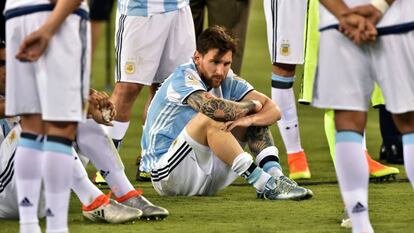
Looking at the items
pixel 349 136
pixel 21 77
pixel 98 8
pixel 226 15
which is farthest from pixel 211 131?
pixel 226 15

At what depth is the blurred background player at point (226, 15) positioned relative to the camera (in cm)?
874

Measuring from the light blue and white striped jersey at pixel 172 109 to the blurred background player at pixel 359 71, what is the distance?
179cm

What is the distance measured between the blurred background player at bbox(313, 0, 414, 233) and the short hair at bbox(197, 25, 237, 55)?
5.51 feet

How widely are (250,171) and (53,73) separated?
192 cm

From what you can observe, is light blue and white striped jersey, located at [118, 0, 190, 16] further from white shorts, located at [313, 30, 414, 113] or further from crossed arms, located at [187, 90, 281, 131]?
white shorts, located at [313, 30, 414, 113]

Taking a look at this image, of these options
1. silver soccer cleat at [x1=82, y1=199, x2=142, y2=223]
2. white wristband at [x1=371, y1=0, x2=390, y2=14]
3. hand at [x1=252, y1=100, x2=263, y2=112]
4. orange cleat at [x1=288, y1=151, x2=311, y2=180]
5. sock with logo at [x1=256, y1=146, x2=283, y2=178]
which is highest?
white wristband at [x1=371, y1=0, x2=390, y2=14]

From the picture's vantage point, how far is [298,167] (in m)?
7.80

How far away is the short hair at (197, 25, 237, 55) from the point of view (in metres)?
6.84

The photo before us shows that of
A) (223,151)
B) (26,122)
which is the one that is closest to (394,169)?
(223,151)

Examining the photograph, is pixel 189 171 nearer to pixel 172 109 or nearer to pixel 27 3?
pixel 172 109

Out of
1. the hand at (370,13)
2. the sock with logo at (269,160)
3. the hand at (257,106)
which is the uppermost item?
the hand at (370,13)

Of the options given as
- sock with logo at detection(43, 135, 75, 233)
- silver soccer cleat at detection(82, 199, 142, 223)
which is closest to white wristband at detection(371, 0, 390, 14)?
sock with logo at detection(43, 135, 75, 233)

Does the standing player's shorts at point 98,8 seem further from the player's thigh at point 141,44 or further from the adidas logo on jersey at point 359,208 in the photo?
the adidas logo on jersey at point 359,208

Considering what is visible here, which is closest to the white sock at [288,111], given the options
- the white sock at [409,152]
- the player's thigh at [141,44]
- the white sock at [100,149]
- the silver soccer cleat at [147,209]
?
the player's thigh at [141,44]
